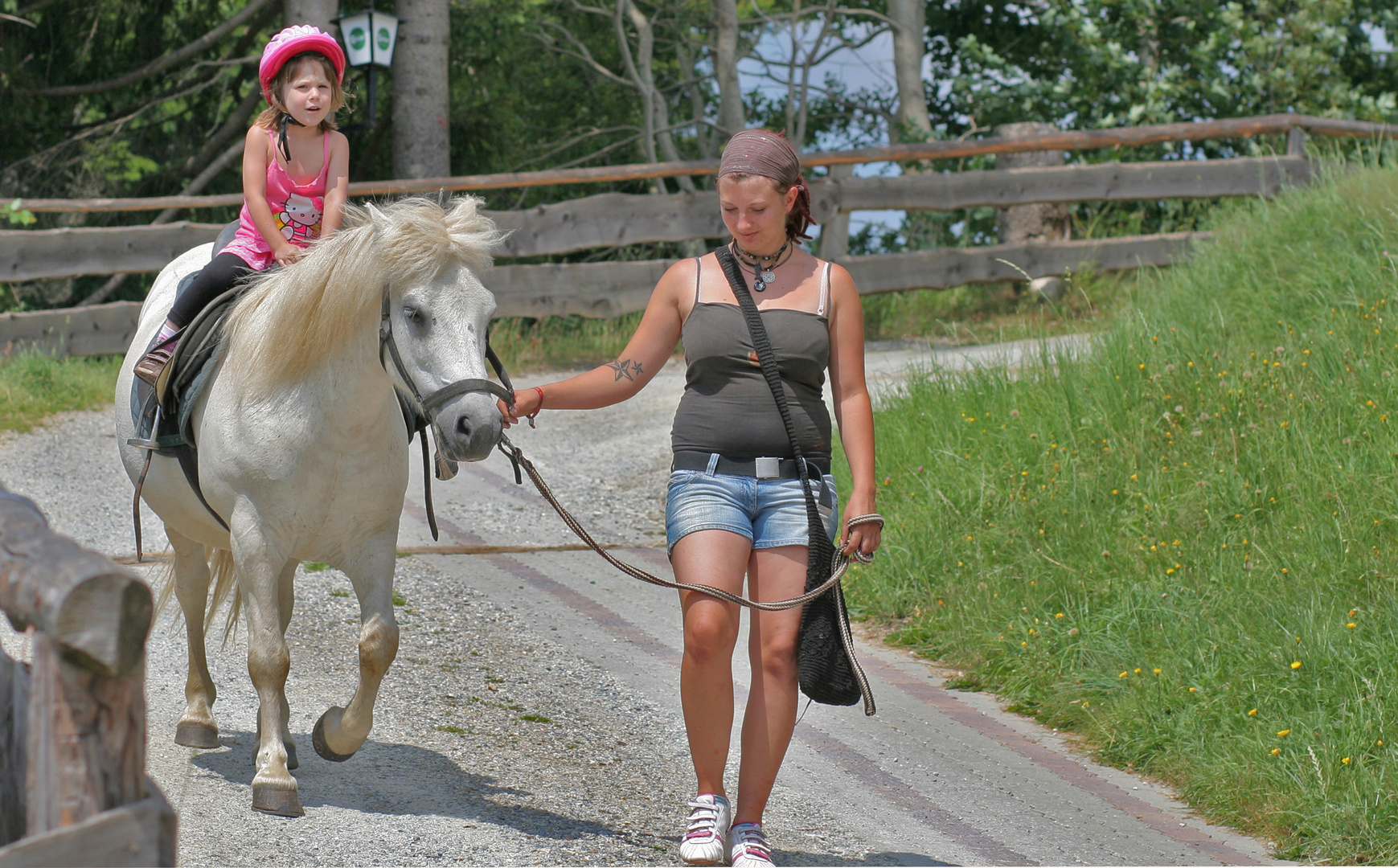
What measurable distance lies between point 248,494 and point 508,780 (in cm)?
129

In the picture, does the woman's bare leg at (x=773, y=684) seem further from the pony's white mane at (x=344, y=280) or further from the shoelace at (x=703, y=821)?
the pony's white mane at (x=344, y=280)

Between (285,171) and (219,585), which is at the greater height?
(285,171)

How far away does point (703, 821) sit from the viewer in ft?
11.3

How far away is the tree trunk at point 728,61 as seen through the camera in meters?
14.9

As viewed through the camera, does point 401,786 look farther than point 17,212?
No

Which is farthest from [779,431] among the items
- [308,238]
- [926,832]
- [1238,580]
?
[1238,580]

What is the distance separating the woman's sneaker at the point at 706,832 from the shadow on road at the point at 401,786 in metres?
0.51

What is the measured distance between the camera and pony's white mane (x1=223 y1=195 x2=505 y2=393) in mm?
3436

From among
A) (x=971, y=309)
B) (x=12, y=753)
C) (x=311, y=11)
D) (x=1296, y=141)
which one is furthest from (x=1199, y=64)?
(x=12, y=753)

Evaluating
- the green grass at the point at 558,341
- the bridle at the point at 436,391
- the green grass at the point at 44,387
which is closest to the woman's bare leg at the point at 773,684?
the bridle at the point at 436,391

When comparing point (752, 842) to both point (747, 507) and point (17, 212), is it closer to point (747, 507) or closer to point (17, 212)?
point (747, 507)

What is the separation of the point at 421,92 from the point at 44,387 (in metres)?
4.50

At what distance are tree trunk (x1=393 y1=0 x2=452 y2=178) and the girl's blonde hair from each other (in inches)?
322

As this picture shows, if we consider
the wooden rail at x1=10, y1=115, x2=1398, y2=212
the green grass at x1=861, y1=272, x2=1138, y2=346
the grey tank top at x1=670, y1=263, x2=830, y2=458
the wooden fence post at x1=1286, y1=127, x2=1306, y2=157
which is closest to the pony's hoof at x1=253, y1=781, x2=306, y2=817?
the grey tank top at x1=670, y1=263, x2=830, y2=458
